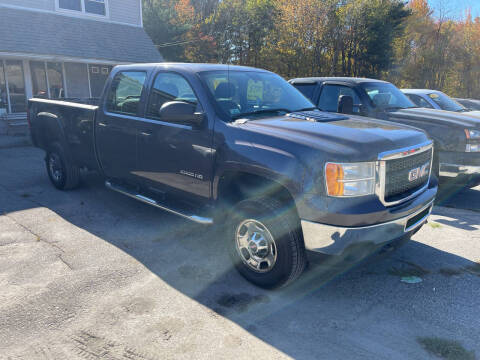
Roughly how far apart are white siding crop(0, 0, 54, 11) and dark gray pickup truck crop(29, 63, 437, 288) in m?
13.8

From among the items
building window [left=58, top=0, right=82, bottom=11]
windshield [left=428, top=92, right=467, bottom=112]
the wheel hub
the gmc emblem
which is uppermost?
building window [left=58, top=0, right=82, bottom=11]

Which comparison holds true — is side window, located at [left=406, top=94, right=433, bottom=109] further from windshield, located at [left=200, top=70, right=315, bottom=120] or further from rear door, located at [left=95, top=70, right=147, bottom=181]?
rear door, located at [left=95, top=70, right=147, bottom=181]

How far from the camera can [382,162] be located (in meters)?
3.16

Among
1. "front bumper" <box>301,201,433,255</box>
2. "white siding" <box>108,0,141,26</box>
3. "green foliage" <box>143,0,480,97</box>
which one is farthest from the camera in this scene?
"green foliage" <box>143,0,480,97</box>

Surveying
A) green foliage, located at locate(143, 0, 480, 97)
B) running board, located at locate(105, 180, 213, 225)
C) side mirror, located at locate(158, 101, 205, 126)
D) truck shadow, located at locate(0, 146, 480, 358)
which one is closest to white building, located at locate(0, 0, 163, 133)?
running board, located at locate(105, 180, 213, 225)

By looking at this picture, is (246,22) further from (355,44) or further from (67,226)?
(67,226)

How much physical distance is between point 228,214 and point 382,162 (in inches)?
58.4

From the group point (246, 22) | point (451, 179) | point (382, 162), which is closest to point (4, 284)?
point (382, 162)

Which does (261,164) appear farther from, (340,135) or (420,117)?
(420,117)

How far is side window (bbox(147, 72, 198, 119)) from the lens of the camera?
4.19 metres

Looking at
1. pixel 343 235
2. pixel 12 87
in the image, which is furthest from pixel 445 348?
pixel 12 87

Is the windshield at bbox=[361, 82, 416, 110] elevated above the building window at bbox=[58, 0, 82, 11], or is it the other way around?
the building window at bbox=[58, 0, 82, 11]

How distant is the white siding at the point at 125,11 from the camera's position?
61.5 ft

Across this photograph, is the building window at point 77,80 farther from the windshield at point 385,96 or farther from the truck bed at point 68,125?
the windshield at point 385,96
